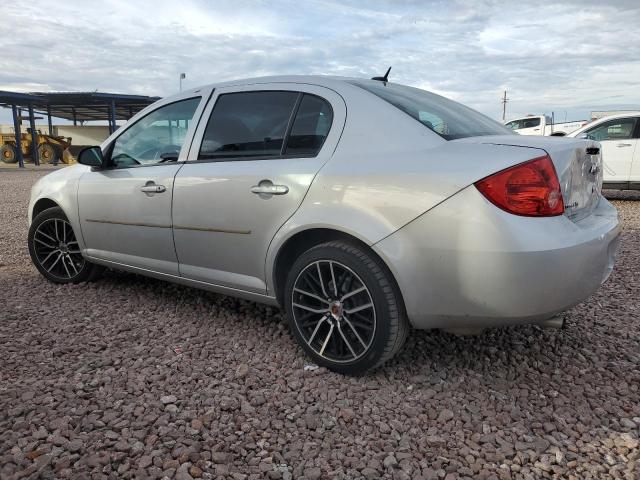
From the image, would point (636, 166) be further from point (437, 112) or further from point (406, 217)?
point (406, 217)

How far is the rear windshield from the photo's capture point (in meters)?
2.73

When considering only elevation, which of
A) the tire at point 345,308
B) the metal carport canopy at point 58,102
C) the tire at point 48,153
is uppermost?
the metal carport canopy at point 58,102

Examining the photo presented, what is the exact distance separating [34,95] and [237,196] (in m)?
25.2

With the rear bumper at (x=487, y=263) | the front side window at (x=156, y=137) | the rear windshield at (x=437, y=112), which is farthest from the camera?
the front side window at (x=156, y=137)

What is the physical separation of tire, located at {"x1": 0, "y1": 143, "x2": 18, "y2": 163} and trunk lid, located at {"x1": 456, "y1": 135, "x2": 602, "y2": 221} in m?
29.5

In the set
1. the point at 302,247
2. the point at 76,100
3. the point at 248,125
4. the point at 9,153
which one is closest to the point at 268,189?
the point at 302,247

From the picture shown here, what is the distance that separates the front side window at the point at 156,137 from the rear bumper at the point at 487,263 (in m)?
1.81

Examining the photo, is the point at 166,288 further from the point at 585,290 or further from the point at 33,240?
the point at 585,290

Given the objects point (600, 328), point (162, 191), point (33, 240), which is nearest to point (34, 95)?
point (33, 240)

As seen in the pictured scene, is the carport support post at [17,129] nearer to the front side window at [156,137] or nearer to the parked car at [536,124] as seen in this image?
the parked car at [536,124]

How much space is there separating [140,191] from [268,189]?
1.18 metres

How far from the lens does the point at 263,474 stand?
2.02 m

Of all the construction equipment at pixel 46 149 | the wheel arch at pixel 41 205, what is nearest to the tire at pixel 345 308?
the wheel arch at pixel 41 205

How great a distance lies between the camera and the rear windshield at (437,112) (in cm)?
273
